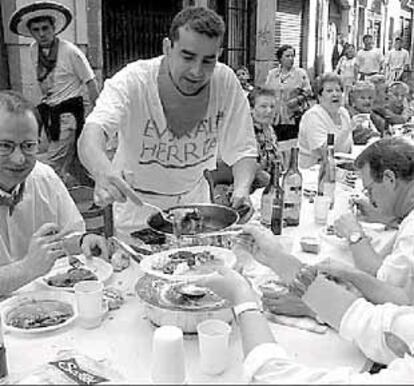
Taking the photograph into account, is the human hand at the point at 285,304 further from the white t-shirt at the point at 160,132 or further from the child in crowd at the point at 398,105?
the child in crowd at the point at 398,105

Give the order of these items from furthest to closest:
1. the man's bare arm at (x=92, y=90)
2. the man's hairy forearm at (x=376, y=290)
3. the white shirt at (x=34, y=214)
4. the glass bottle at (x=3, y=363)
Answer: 1. the man's bare arm at (x=92, y=90)
2. the white shirt at (x=34, y=214)
3. the man's hairy forearm at (x=376, y=290)
4. the glass bottle at (x=3, y=363)

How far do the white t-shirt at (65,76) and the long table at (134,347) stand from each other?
3631mm

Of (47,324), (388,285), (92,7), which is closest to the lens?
(47,324)

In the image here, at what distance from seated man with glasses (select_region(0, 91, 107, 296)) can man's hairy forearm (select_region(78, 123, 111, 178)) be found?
0.19 meters

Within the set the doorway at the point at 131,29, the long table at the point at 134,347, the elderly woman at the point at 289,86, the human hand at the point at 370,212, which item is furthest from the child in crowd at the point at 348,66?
the long table at the point at 134,347

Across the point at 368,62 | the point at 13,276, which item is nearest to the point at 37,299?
the point at 13,276

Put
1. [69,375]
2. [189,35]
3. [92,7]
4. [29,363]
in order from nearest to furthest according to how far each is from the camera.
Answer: [69,375], [29,363], [189,35], [92,7]

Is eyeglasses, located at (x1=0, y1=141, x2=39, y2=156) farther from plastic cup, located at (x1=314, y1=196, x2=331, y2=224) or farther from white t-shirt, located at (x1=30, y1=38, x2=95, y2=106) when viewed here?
white t-shirt, located at (x1=30, y1=38, x2=95, y2=106)

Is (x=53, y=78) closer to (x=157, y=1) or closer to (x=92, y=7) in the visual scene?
(x=92, y=7)

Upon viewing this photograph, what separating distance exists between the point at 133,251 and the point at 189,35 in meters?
0.87

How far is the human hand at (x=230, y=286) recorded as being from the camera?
Result: 1.46 metres

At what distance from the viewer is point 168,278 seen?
1662 mm

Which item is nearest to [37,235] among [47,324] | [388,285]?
[47,324]

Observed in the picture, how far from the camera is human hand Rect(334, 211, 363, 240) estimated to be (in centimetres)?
224
